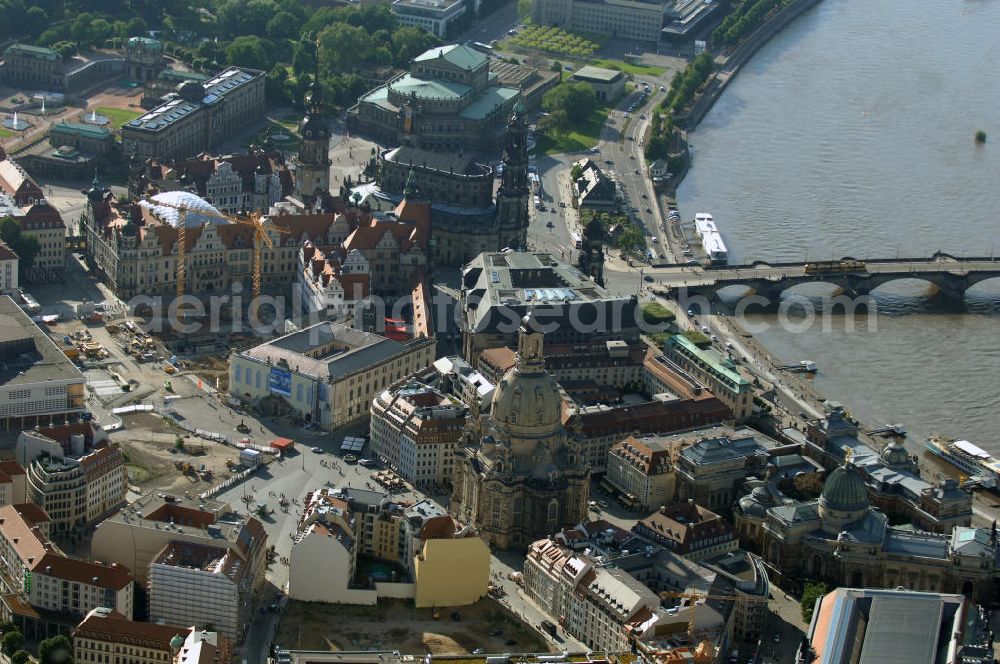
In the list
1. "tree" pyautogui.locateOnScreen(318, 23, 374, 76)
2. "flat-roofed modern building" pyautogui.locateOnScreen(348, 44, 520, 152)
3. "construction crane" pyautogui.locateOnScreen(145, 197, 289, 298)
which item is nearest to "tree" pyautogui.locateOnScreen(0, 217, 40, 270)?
"construction crane" pyautogui.locateOnScreen(145, 197, 289, 298)

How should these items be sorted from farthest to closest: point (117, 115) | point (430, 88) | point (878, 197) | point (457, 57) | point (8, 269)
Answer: point (457, 57)
point (430, 88)
point (117, 115)
point (878, 197)
point (8, 269)

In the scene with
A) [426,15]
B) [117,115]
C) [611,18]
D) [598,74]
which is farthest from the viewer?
[611,18]

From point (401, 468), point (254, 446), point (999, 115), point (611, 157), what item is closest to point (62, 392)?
point (254, 446)

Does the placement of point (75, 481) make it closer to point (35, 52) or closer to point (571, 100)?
point (35, 52)

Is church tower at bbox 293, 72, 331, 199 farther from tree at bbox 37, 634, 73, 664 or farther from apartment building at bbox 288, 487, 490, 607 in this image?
tree at bbox 37, 634, 73, 664

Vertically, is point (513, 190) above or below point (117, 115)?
below

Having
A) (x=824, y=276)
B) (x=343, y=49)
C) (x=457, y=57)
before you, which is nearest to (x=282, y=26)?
(x=343, y=49)
